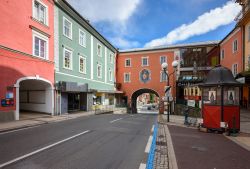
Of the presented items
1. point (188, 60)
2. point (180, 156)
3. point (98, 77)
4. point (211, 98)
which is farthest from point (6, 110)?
point (188, 60)

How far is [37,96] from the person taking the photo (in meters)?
19.4

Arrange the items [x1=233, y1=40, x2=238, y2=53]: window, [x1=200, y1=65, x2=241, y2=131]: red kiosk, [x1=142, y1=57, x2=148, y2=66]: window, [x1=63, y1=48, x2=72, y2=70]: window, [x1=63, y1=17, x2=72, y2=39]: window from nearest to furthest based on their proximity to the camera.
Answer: [x1=200, y1=65, x2=241, y2=131]: red kiosk
[x1=63, y1=48, x2=72, y2=70]: window
[x1=63, y1=17, x2=72, y2=39]: window
[x1=233, y1=40, x2=238, y2=53]: window
[x1=142, y1=57, x2=148, y2=66]: window

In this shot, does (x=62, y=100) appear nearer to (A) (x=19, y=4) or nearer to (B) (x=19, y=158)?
(A) (x=19, y=4)

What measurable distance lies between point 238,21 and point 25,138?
25628 millimetres

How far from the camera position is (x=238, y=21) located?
22.5m

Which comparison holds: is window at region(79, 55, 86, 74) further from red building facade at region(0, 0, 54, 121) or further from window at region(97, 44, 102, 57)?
red building facade at region(0, 0, 54, 121)

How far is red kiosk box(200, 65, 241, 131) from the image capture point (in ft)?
32.1

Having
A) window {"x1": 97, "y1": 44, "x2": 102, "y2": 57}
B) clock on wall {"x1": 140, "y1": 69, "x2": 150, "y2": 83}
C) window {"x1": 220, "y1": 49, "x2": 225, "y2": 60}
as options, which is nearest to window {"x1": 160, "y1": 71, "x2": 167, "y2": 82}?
clock on wall {"x1": 140, "y1": 69, "x2": 150, "y2": 83}

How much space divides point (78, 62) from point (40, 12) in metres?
7.64

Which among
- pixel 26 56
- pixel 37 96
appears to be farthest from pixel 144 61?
pixel 26 56

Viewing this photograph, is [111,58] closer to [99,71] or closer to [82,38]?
[99,71]

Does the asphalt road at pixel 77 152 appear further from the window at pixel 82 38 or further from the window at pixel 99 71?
the window at pixel 99 71

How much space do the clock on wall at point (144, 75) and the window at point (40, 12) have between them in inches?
902

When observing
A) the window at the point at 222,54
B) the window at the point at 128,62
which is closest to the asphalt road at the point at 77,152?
the window at the point at 222,54
